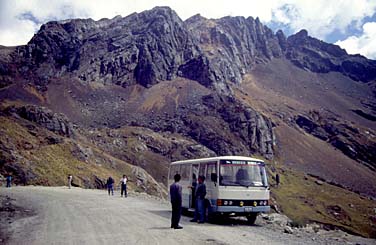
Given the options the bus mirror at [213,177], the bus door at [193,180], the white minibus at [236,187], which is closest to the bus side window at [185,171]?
the bus door at [193,180]

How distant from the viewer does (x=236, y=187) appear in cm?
1759

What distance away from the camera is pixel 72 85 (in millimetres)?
120500

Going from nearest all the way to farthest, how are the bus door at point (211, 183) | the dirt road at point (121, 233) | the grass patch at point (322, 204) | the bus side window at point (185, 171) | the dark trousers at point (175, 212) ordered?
the dirt road at point (121, 233) < the dark trousers at point (175, 212) < the bus door at point (211, 183) < the bus side window at point (185, 171) < the grass patch at point (322, 204)

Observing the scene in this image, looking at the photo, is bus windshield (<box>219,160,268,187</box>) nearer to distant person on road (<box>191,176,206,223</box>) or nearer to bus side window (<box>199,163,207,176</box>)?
distant person on road (<box>191,176,206,223</box>)

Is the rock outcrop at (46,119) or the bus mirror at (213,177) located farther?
the rock outcrop at (46,119)

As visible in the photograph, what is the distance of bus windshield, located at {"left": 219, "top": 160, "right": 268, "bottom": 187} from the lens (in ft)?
58.2

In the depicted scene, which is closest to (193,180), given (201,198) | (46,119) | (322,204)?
(201,198)

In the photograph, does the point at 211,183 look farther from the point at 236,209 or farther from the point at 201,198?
the point at 236,209

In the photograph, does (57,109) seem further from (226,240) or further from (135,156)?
(226,240)

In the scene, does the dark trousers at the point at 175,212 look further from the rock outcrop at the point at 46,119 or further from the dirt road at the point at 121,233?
the rock outcrop at the point at 46,119

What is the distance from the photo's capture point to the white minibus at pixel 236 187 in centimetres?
1741

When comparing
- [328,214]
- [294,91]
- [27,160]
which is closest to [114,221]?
[27,160]

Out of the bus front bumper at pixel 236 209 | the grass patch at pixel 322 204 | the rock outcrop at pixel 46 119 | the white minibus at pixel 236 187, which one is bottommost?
the grass patch at pixel 322 204

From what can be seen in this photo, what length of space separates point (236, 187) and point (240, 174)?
75 cm
